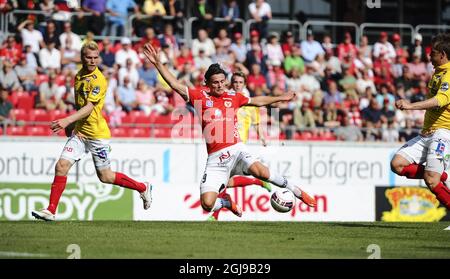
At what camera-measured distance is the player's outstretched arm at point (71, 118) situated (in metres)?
14.2

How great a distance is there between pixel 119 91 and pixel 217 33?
416 cm

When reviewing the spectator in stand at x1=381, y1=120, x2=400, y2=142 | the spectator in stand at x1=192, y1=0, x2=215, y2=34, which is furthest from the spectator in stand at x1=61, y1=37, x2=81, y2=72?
the spectator in stand at x1=381, y1=120, x2=400, y2=142

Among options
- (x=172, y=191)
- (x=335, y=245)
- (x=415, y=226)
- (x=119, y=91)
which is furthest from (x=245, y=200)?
(x=335, y=245)

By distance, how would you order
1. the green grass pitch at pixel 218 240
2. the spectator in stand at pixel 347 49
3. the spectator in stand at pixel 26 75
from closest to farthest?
the green grass pitch at pixel 218 240
the spectator in stand at pixel 26 75
the spectator in stand at pixel 347 49

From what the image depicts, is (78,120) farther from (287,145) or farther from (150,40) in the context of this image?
(150,40)

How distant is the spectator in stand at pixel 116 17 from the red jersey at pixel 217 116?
1218 centimetres

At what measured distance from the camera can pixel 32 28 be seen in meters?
25.2

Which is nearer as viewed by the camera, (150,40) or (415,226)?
(415,226)

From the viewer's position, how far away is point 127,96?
24.8 meters

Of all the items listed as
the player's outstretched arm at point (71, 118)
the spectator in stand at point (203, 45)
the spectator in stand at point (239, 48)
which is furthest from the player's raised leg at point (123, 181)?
the spectator in stand at point (239, 48)

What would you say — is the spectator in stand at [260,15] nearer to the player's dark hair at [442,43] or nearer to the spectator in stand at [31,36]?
the spectator in stand at [31,36]

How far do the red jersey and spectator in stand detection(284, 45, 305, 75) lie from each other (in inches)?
485

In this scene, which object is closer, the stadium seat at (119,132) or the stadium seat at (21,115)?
the stadium seat at (21,115)

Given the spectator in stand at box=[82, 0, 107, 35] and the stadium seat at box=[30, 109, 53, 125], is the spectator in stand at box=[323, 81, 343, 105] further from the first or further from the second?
the stadium seat at box=[30, 109, 53, 125]
